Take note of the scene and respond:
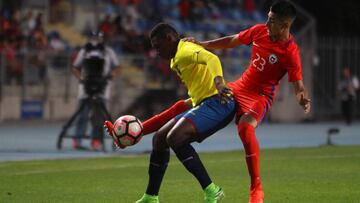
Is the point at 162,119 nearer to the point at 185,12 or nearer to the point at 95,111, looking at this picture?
the point at 95,111

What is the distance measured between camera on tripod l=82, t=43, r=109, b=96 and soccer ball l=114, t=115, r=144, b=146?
9.88m

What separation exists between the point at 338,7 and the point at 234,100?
32.1 meters

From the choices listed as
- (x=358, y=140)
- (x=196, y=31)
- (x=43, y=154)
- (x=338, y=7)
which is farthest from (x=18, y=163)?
(x=338, y=7)

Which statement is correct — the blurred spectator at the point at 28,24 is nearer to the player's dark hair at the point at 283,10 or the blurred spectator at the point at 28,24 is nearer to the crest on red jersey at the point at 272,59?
the crest on red jersey at the point at 272,59

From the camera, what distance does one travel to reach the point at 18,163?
1853 centimetres

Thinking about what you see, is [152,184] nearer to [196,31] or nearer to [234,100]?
[234,100]

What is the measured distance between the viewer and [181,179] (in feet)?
51.2

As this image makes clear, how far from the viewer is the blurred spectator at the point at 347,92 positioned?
36594 mm

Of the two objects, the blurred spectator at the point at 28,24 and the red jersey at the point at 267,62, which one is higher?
the red jersey at the point at 267,62

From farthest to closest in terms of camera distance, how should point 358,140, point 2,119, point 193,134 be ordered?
point 2,119, point 358,140, point 193,134

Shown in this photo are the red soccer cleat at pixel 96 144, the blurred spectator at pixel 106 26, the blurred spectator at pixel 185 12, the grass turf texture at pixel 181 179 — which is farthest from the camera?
the blurred spectator at pixel 185 12

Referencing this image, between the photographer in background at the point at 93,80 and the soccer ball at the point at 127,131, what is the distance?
387 inches

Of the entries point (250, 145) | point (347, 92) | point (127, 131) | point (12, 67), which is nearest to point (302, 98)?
point (250, 145)

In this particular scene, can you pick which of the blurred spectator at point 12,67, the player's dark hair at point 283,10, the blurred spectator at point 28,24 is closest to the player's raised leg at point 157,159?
the player's dark hair at point 283,10
